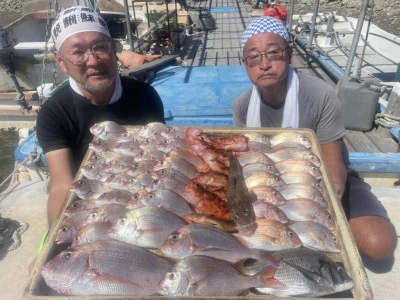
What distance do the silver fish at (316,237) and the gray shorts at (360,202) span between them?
155 cm

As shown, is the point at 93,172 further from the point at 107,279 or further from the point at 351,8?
the point at 351,8

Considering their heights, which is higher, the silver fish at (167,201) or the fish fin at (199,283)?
the silver fish at (167,201)

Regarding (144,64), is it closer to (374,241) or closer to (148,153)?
(148,153)

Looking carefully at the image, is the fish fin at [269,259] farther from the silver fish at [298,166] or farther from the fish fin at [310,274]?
the silver fish at [298,166]

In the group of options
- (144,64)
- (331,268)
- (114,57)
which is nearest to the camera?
(331,268)

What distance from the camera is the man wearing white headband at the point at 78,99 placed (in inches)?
103

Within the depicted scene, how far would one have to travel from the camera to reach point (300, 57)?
933 cm

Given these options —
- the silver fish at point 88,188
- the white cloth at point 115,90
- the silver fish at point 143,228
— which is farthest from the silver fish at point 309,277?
the white cloth at point 115,90

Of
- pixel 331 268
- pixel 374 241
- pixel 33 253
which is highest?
pixel 331 268

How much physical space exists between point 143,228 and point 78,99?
181cm

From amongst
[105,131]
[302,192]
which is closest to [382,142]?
[302,192]

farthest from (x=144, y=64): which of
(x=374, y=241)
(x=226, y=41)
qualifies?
(x=374, y=241)

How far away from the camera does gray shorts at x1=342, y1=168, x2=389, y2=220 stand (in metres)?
3.04

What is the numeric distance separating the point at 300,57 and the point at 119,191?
28.5 ft
